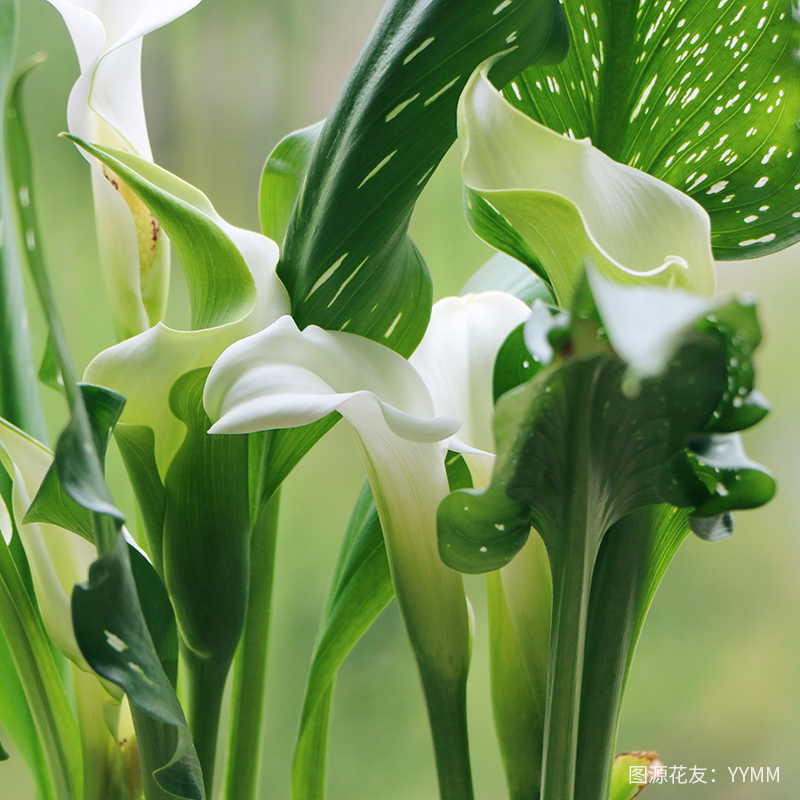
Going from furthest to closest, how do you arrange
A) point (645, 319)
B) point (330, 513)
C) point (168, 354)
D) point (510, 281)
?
point (330, 513), point (510, 281), point (168, 354), point (645, 319)

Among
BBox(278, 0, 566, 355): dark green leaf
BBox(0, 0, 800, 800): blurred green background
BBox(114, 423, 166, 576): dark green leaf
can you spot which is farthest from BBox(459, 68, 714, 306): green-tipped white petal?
BBox(0, 0, 800, 800): blurred green background

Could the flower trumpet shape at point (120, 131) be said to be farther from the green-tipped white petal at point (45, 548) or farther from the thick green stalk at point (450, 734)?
the thick green stalk at point (450, 734)

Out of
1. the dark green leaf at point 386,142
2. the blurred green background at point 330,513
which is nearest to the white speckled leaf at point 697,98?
the dark green leaf at point 386,142

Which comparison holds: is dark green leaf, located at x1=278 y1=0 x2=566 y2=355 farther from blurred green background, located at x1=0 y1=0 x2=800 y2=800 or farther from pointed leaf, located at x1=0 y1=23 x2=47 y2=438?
blurred green background, located at x1=0 y1=0 x2=800 y2=800

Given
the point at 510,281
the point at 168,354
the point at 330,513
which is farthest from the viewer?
the point at 330,513

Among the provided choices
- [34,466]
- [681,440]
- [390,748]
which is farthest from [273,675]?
[681,440]

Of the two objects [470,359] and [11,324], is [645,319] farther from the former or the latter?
[11,324]

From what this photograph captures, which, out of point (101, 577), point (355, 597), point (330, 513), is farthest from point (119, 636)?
point (330, 513)
